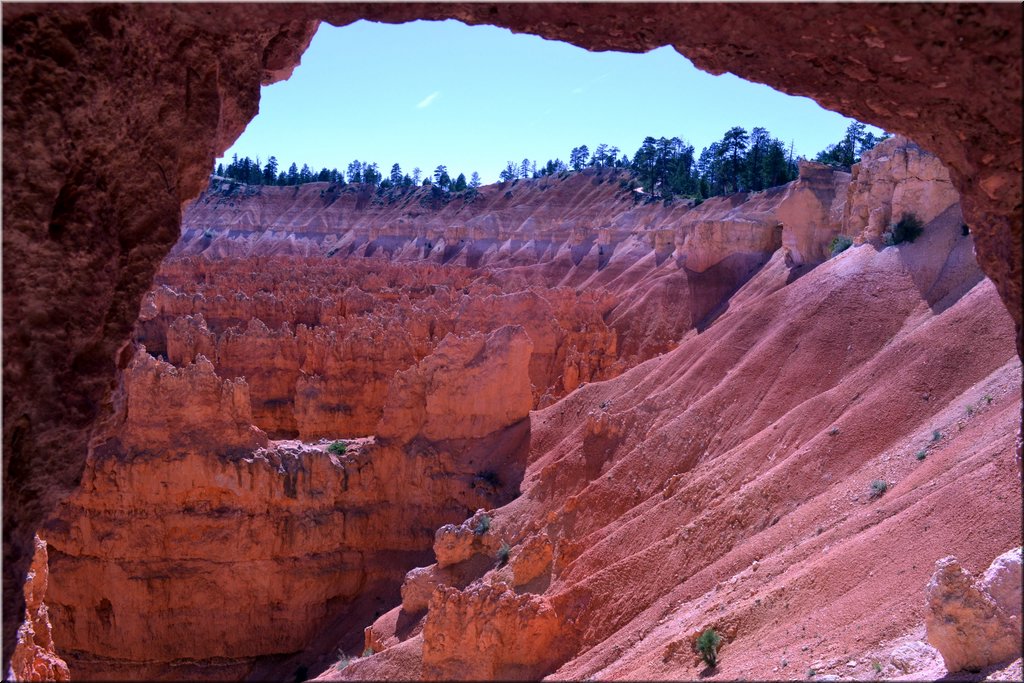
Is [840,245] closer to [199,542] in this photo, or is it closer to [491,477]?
[491,477]

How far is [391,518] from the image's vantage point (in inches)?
659

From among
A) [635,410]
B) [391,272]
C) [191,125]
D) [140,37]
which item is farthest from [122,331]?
[391,272]

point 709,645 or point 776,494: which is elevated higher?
point 776,494

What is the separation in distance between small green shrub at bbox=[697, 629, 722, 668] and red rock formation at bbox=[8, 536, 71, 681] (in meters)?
6.66

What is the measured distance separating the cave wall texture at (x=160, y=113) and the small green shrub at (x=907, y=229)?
17061 mm

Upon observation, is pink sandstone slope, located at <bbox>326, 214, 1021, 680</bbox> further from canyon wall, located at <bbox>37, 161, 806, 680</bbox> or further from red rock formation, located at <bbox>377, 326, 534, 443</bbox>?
canyon wall, located at <bbox>37, 161, 806, 680</bbox>

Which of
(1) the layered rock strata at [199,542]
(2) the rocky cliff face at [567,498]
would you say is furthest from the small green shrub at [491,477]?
(1) the layered rock strata at [199,542]

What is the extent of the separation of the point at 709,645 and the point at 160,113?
7.61 m

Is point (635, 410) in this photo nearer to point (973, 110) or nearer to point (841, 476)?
point (841, 476)

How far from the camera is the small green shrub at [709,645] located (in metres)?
8.72

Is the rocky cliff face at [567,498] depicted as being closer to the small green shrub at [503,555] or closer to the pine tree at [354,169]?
the small green shrub at [503,555]

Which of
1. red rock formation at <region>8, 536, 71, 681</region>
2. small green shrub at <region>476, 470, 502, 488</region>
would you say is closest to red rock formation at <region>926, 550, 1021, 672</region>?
red rock formation at <region>8, 536, 71, 681</region>

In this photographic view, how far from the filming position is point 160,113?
4.78 meters

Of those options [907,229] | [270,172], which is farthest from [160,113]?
[270,172]
